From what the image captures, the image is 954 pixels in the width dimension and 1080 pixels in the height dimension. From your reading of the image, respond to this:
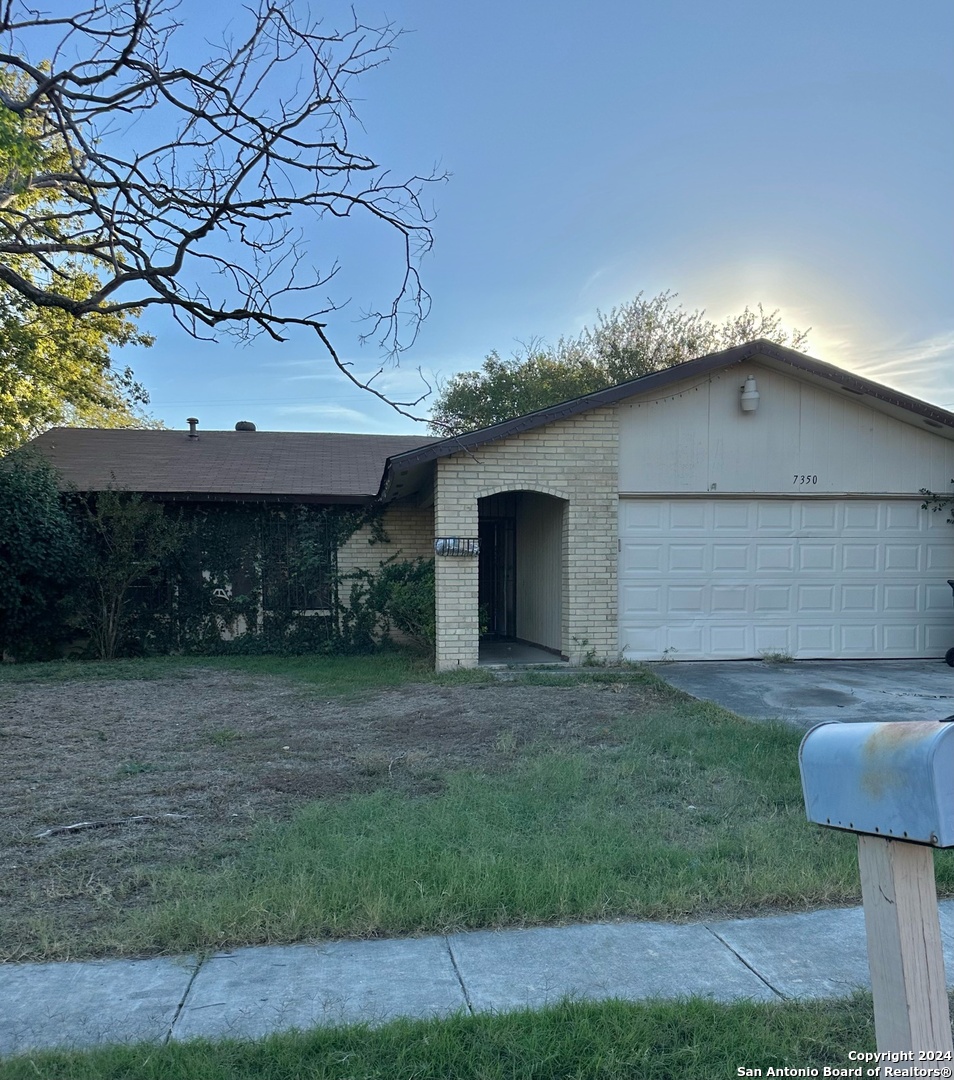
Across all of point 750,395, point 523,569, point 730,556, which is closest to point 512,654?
point 523,569

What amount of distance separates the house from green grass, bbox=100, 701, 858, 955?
5.67 metres

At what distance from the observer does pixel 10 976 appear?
327 centimetres

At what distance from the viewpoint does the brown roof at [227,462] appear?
14352 millimetres

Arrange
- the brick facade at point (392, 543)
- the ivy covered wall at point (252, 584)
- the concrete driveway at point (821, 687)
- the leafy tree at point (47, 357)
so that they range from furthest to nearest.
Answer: the leafy tree at point (47, 357), the brick facade at point (392, 543), the ivy covered wall at point (252, 584), the concrete driveway at point (821, 687)

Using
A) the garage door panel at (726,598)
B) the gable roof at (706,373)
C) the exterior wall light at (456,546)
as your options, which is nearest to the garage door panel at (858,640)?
the garage door panel at (726,598)

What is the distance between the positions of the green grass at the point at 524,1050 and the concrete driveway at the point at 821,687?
17.2 feet

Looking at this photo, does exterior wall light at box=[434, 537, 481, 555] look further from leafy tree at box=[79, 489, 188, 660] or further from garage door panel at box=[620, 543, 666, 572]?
leafy tree at box=[79, 489, 188, 660]

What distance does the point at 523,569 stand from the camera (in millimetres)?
15352

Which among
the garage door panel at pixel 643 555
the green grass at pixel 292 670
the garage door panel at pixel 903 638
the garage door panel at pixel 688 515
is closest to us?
the green grass at pixel 292 670

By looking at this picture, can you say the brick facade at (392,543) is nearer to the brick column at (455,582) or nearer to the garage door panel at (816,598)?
the brick column at (455,582)

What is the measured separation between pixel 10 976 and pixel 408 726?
500cm

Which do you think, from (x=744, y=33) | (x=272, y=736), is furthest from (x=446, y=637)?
(x=744, y=33)

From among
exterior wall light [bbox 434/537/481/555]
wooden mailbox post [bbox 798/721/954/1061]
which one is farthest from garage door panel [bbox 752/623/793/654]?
wooden mailbox post [bbox 798/721/954/1061]

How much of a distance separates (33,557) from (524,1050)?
12.3 meters
